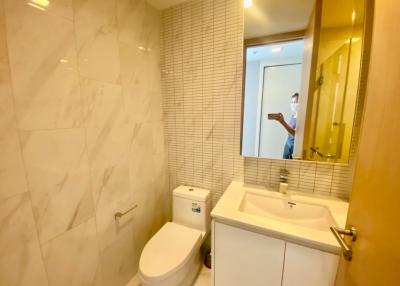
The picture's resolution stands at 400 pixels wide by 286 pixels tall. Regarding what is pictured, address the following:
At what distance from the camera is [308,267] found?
922 mm

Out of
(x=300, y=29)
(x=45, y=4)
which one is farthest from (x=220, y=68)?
(x=45, y=4)

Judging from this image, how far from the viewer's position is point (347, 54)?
1.11 m

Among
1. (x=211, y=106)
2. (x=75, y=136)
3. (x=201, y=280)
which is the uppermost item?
(x=211, y=106)

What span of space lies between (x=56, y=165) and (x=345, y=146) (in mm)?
1733

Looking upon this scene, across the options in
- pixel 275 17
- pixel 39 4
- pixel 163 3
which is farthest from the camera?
pixel 163 3

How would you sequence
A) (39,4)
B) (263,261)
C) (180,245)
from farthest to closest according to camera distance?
(180,245), (263,261), (39,4)

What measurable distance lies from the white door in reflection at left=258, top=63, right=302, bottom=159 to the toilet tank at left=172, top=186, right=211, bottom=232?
2.05ft

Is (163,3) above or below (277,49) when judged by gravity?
above

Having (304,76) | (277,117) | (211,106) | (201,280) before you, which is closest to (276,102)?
(277,117)

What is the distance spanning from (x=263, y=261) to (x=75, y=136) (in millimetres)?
1297

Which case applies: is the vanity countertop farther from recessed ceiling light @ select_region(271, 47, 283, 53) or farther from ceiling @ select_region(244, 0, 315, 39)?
ceiling @ select_region(244, 0, 315, 39)

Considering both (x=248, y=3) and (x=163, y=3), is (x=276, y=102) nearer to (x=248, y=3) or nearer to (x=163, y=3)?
(x=248, y=3)

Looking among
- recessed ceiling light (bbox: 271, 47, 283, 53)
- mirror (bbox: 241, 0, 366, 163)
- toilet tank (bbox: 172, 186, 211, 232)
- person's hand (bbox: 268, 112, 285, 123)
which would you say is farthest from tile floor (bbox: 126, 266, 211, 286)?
recessed ceiling light (bbox: 271, 47, 283, 53)

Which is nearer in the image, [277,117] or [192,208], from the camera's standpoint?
[277,117]
